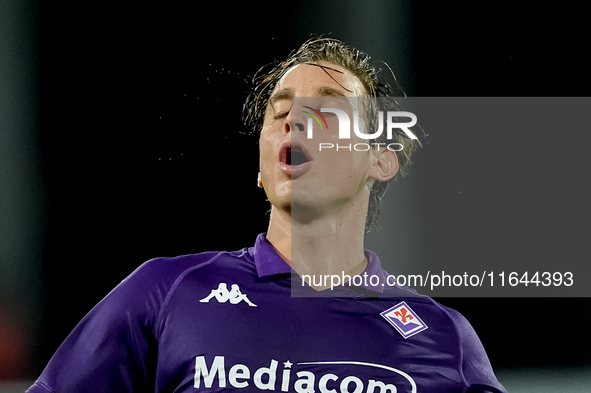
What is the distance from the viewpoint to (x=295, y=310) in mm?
1266

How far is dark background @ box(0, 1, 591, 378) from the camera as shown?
178 cm

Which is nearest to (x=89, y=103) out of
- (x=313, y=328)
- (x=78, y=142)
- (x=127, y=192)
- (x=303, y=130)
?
(x=78, y=142)

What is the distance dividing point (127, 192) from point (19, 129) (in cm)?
40

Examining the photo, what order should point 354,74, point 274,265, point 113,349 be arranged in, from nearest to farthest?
point 113,349 < point 274,265 < point 354,74

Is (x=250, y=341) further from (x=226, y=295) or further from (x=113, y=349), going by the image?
(x=113, y=349)

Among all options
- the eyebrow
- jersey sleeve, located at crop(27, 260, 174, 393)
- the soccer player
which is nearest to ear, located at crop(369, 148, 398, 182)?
the soccer player

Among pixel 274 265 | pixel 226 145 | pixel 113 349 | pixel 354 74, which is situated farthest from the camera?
pixel 226 145

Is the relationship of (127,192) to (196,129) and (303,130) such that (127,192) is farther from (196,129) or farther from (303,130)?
(303,130)

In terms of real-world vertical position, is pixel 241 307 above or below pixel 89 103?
below

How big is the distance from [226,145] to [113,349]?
798 millimetres

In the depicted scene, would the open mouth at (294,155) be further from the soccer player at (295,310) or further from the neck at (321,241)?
the neck at (321,241)

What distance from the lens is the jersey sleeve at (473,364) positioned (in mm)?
1304

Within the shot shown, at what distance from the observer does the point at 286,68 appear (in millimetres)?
1571

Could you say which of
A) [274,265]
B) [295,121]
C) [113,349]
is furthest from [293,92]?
[113,349]
